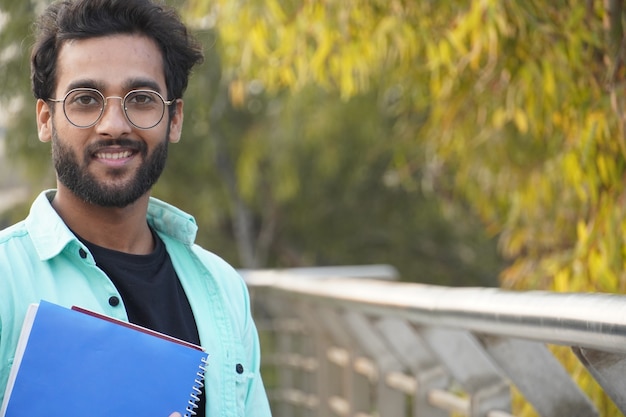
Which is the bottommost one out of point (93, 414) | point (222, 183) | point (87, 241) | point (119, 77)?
point (222, 183)

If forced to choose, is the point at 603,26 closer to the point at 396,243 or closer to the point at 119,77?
the point at 119,77

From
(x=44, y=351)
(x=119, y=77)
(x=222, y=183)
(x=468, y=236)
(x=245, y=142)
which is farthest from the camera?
(x=468, y=236)

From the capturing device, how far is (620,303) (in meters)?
2.15

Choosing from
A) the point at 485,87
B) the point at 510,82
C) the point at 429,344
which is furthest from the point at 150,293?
the point at 485,87

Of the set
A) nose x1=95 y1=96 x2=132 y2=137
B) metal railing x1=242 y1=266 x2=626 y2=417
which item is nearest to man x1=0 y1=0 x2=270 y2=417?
nose x1=95 y1=96 x2=132 y2=137

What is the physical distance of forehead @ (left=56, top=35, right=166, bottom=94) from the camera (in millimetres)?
2260

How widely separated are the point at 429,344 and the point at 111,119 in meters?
1.19

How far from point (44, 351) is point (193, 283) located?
18.5 inches

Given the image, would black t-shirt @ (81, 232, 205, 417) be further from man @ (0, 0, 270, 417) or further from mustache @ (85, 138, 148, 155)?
mustache @ (85, 138, 148, 155)

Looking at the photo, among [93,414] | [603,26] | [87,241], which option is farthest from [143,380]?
[603,26]

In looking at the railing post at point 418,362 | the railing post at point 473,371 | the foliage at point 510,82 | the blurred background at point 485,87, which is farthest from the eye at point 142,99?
the foliage at point 510,82

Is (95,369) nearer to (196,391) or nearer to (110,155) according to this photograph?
(196,391)

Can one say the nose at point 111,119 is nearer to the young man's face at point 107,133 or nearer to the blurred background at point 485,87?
the young man's face at point 107,133

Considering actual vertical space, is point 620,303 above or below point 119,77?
below
